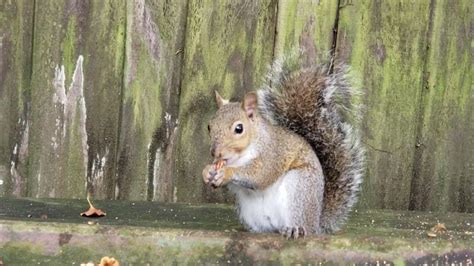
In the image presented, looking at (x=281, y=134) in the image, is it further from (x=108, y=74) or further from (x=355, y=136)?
(x=108, y=74)

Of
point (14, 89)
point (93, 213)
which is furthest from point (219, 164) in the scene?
point (14, 89)

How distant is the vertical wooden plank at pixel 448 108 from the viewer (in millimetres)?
2627

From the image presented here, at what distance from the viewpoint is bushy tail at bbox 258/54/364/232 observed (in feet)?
7.73

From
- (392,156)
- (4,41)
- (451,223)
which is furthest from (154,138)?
(451,223)

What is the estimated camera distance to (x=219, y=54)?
2629 millimetres

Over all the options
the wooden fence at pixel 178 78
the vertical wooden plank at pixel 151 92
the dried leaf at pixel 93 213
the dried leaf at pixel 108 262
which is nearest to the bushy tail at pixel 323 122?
the wooden fence at pixel 178 78

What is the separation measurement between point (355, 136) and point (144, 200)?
2.01 ft

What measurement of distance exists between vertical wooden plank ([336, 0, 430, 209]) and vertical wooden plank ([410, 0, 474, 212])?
0.03 metres

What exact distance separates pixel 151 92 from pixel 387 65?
66cm

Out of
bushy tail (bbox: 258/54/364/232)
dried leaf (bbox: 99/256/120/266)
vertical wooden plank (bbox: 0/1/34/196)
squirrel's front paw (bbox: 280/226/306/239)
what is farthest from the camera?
vertical wooden plank (bbox: 0/1/34/196)

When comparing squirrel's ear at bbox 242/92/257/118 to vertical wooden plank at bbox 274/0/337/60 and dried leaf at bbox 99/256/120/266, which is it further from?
dried leaf at bbox 99/256/120/266

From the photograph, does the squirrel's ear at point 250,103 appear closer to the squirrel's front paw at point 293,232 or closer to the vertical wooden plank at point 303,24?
the squirrel's front paw at point 293,232

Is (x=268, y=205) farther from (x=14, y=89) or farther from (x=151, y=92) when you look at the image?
(x=14, y=89)

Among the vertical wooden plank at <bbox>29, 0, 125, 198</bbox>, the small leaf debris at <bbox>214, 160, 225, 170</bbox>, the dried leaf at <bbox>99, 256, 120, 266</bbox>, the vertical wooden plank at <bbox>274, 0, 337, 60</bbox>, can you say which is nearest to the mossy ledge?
the dried leaf at <bbox>99, 256, 120, 266</bbox>
